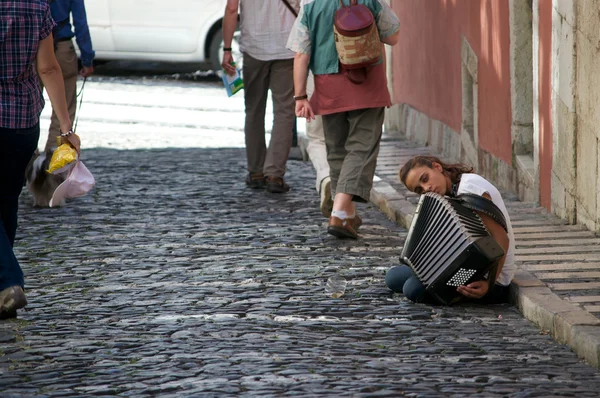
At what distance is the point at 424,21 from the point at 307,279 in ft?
22.1

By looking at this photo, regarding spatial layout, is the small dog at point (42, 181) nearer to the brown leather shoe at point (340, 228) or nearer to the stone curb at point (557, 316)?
the brown leather shoe at point (340, 228)

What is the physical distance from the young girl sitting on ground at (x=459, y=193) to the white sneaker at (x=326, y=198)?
7.99ft


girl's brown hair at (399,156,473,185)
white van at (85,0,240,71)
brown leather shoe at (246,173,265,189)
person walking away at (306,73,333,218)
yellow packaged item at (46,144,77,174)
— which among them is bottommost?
white van at (85,0,240,71)

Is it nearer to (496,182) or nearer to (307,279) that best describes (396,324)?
(307,279)

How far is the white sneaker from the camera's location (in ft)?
30.2

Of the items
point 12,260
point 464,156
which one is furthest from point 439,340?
point 464,156

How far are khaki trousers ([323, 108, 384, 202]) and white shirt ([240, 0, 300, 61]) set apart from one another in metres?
1.89

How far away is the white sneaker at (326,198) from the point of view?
920 cm

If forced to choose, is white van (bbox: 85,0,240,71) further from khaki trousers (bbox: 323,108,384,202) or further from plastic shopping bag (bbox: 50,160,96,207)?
plastic shopping bag (bbox: 50,160,96,207)

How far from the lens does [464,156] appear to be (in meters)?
11.6

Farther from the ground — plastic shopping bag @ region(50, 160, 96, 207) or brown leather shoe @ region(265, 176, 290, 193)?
plastic shopping bag @ region(50, 160, 96, 207)

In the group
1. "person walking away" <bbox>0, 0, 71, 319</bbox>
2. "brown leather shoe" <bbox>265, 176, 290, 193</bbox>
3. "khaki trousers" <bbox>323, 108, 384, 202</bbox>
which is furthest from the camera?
"brown leather shoe" <bbox>265, 176, 290, 193</bbox>

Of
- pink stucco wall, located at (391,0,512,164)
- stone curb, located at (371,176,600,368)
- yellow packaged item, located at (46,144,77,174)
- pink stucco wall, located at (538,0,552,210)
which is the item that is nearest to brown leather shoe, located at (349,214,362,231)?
pink stucco wall, located at (538,0,552,210)

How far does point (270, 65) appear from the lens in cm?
1056
